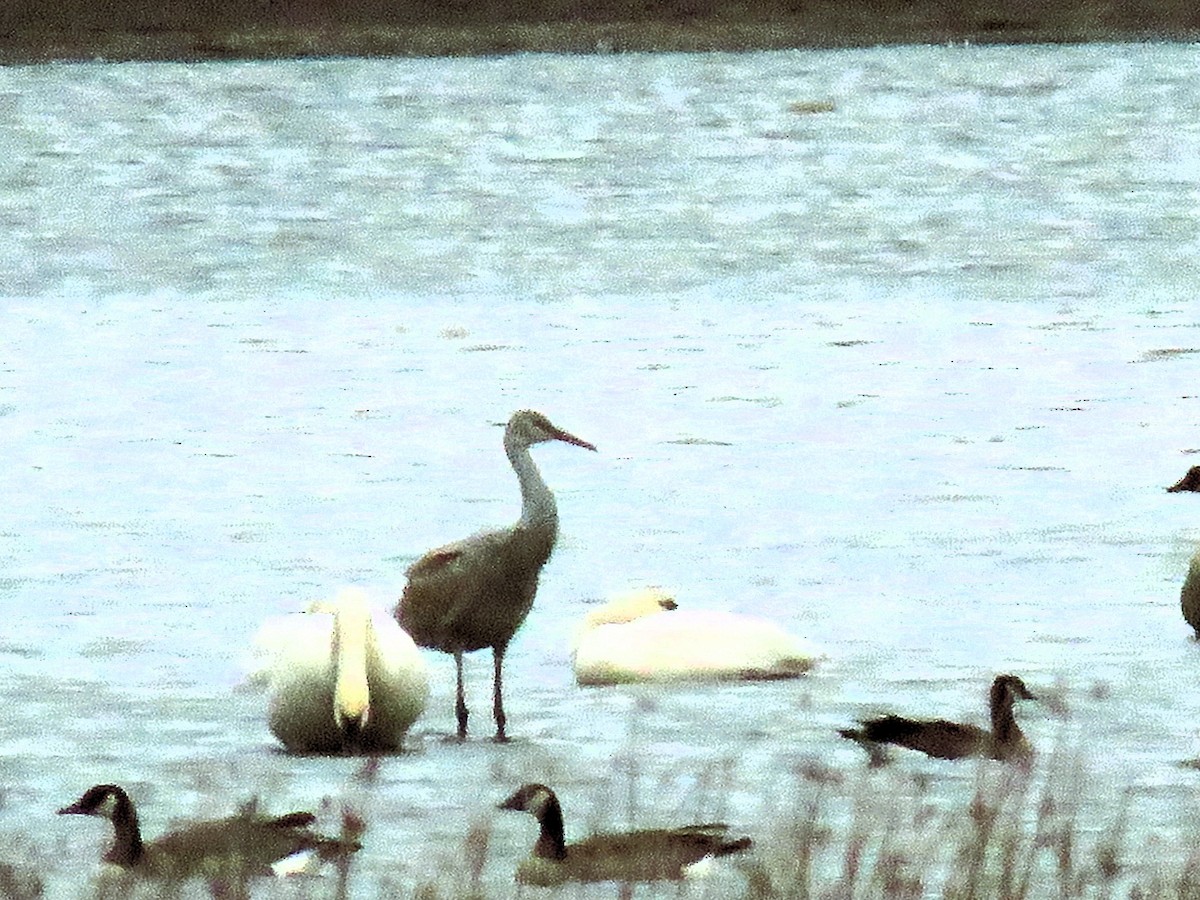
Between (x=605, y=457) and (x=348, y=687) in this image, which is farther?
(x=605, y=457)

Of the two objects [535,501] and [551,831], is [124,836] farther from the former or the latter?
[535,501]

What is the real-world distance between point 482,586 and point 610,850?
2.11 metres

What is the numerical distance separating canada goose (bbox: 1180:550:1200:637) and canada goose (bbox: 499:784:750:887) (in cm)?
313

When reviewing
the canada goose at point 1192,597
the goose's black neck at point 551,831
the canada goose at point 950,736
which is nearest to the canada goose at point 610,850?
the goose's black neck at point 551,831

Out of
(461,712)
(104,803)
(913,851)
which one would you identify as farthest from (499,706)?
(913,851)

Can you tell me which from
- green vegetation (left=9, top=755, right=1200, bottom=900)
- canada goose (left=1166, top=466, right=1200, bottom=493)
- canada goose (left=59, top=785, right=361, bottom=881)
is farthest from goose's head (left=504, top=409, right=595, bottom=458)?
canada goose (left=1166, top=466, right=1200, bottom=493)

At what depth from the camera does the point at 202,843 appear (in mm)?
6277

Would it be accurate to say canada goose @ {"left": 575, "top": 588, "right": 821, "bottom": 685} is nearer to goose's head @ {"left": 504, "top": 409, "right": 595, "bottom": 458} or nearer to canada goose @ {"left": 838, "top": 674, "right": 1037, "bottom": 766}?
goose's head @ {"left": 504, "top": 409, "right": 595, "bottom": 458}

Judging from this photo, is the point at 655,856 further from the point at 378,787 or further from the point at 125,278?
the point at 125,278

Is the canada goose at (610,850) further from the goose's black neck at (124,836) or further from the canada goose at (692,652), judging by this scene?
the canada goose at (692,652)

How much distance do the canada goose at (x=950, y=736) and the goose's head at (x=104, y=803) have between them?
1652mm

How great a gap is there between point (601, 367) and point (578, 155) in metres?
17.2

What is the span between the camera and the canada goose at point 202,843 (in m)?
6.18

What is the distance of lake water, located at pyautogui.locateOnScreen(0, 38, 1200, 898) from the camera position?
26.2ft
